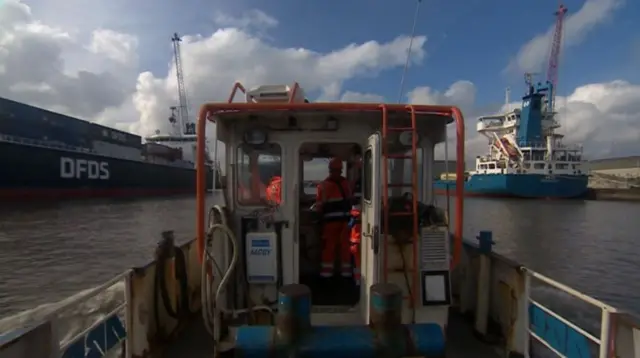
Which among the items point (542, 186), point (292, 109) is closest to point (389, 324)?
point (292, 109)

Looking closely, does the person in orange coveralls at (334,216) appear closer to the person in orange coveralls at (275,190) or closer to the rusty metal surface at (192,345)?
the person in orange coveralls at (275,190)

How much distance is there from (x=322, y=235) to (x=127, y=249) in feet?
34.0

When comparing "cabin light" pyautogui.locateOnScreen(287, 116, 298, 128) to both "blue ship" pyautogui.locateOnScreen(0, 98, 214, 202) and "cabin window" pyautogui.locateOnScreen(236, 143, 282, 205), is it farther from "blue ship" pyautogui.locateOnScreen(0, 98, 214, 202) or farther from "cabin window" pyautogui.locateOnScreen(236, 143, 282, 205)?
"blue ship" pyautogui.locateOnScreen(0, 98, 214, 202)

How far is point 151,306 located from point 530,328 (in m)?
3.63

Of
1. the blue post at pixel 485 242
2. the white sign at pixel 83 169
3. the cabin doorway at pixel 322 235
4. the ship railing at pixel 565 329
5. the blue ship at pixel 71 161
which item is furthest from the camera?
the white sign at pixel 83 169

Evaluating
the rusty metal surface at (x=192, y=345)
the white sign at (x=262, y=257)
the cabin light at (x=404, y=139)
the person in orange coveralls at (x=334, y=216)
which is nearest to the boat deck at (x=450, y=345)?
the rusty metal surface at (x=192, y=345)

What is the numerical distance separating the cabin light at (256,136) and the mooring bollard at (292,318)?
1986 millimetres

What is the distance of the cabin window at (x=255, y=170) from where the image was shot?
4.07 meters

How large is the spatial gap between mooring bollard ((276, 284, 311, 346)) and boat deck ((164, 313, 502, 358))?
1817 millimetres

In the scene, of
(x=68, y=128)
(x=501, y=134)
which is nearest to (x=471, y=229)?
(x=68, y=128)

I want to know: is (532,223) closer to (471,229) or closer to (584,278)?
(471,229)

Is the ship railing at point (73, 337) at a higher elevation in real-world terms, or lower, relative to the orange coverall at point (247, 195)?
lower

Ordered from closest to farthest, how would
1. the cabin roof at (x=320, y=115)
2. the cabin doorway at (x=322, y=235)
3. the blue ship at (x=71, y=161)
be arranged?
the cabin roof at (x=320, y=115) < the cabin doorway at (x=322, y=235) < the blue ship at (x=71, y=161)

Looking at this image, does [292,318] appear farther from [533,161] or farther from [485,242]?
[533,161]
